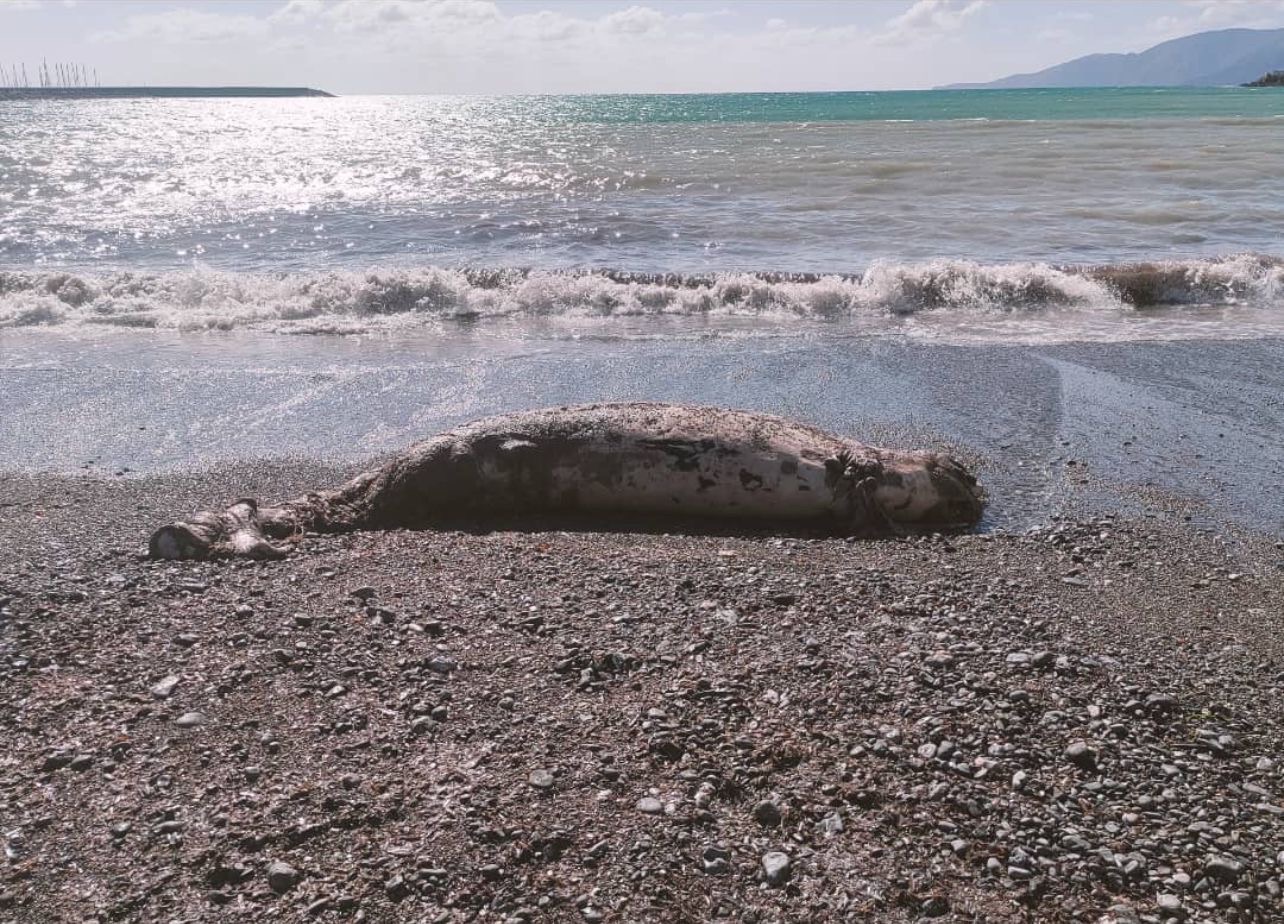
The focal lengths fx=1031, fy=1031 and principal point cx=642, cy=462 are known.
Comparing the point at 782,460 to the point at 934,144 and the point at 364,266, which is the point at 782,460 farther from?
the point at 934,144

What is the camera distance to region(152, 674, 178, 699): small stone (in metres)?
4.28

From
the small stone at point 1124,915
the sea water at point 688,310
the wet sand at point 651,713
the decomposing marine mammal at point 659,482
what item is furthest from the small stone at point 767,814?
the sea water at point 688,310

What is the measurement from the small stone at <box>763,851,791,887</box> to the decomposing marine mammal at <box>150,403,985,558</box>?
338 cm

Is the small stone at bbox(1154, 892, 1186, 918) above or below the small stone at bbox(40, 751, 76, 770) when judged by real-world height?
below

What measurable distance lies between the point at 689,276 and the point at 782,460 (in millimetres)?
8748

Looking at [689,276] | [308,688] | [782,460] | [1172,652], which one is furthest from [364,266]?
[1172,652]

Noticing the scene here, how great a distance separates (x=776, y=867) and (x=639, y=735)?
2.86 feet

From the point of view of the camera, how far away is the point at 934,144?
35.0 meters

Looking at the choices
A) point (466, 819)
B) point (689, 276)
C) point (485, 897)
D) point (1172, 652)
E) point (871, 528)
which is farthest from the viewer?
point (689, 276)

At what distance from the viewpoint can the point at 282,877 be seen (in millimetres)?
3221

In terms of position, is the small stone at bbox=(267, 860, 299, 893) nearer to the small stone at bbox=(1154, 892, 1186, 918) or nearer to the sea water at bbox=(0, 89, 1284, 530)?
the small stone at bbox=(1154, 892, 1186, 918)

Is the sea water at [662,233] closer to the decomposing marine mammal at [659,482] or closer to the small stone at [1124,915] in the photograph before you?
the decomposing marine mammal at [659,482]

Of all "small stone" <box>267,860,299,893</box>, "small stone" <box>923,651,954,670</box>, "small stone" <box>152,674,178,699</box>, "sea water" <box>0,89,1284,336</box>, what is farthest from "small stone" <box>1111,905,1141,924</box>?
"sea water" <box>0,89,1284,336</box>

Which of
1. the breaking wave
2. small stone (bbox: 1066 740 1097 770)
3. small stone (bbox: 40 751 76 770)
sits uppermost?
the breaking wave
